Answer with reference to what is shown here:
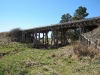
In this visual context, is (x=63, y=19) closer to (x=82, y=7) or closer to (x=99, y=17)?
(x=82, y=7)

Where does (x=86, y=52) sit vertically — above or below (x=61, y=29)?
below

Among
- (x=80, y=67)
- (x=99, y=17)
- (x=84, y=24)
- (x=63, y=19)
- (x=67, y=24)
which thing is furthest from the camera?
(x=63, y=19)

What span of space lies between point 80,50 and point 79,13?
40327mm

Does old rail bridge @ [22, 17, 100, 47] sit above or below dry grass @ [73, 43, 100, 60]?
above

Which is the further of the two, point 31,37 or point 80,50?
point 31,37

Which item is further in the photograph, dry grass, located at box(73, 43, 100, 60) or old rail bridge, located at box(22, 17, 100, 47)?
old rail bridge, located at box(22, 17, 100, 47)

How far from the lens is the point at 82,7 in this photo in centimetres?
5316

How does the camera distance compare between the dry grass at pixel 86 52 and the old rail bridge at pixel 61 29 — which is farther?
the old rail bridge at pixel 61 29

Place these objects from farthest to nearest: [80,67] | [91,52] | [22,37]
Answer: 1. [22,37]
2. [91,52]
3. [80,67]

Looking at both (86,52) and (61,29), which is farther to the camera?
(61,29)

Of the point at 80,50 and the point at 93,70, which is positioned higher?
the point at 80,50

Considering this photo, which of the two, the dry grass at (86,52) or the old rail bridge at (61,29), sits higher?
the old rail bridge at (61,29)

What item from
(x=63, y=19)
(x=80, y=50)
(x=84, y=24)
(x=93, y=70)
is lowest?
(x=93, y=70)

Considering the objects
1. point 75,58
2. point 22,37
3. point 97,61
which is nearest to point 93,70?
point 97,61
